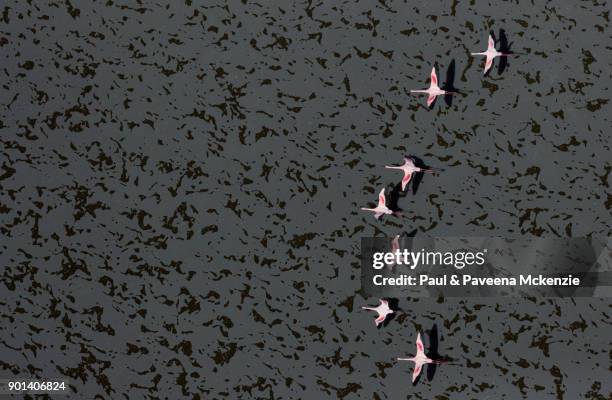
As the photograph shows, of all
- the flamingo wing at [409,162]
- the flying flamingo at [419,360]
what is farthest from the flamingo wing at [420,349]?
the flamingo wing at [409,162]

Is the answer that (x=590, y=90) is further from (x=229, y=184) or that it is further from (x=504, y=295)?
(x=229, y=184)

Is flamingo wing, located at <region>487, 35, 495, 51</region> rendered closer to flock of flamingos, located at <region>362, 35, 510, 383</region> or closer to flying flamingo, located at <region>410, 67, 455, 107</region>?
flock of flamingos, located at <region>362, 35, 510, 383</region>

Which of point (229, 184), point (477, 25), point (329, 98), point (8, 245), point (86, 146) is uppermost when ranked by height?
point (477, 25)

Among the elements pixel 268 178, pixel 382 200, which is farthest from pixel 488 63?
pixel 268 178

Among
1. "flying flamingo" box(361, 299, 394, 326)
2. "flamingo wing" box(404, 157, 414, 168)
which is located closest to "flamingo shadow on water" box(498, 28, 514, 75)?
"flamingo wing" box(404, 157, 414, 168)

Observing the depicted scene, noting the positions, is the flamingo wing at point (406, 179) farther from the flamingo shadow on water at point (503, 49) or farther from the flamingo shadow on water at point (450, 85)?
the flamingo shadow on water at point (503, 49)

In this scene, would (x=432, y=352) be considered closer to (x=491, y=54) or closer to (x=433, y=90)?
(x=433, y=90)

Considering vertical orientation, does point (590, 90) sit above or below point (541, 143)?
above

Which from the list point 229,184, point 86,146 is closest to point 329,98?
point 229,184
